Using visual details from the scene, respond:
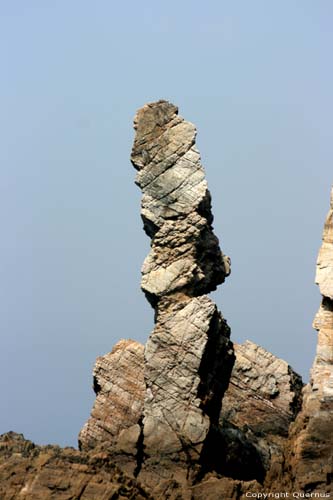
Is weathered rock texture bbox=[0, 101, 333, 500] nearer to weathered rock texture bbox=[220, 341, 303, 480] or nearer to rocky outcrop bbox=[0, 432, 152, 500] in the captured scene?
rocky outcrop bbox=[0, 432, 152, 500]

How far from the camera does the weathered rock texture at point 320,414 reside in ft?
356

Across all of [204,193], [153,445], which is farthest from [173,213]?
[153,445]

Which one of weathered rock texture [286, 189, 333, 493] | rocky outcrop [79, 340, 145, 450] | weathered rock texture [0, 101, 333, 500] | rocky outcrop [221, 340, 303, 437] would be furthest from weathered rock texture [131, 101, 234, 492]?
rocky outcrop [221, 340, 303, 437]

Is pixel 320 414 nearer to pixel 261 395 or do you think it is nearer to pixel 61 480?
pixel 61 480

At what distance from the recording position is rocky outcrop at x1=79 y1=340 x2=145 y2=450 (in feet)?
423

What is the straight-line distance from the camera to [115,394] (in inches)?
5133

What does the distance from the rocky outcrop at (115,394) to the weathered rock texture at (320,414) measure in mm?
17448

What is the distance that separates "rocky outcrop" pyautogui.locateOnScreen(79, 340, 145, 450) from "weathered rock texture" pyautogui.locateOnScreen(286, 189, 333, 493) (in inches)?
687

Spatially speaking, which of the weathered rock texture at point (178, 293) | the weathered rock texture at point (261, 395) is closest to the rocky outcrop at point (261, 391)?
the weathered rock texture at point (261, 395)

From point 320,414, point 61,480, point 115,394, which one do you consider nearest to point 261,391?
point 115,394

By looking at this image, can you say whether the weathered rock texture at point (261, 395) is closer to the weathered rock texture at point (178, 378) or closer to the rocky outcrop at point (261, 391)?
the rocky outcrop at point (261, 391)

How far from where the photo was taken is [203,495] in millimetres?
114000

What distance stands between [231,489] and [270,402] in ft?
75.4

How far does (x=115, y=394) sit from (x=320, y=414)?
2216 centimetres
